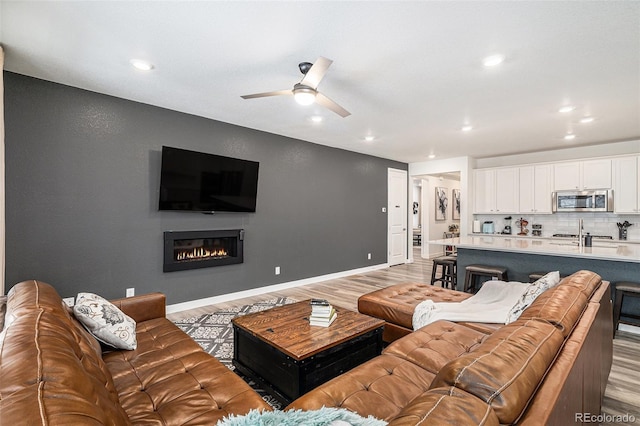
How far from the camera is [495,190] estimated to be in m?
6.70

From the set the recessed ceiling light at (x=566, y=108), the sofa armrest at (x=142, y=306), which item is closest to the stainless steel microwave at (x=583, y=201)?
the recessed ceiling light at (x=566, y=108)

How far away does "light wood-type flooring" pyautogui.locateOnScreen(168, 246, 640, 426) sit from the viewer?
2.15 metres

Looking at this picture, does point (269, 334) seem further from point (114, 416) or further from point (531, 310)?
point (531, 310)

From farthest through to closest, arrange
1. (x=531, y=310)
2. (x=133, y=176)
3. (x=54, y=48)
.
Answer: (x=133, y=176) → (x=54, y=48) → (x=531, y=310)

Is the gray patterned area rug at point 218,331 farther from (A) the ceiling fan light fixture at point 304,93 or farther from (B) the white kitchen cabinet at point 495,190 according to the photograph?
(B) the white kitchen cabinet at point 495,190

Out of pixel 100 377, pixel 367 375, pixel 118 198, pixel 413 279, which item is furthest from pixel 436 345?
pixel 413 279

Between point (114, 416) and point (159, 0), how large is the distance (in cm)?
227

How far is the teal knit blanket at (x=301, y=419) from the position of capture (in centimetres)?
94

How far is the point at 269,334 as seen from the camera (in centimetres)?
214

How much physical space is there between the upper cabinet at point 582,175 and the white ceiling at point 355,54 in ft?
4.84

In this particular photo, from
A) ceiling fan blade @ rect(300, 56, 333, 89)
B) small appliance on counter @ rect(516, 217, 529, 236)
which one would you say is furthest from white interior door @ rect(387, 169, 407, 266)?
ceiling fan blade @ rect(300, 56, 333, 89)

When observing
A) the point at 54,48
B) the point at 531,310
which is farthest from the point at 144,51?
the point at 531,310

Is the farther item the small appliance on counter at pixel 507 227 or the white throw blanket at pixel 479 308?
the small appliance on counter at pixel 507 227

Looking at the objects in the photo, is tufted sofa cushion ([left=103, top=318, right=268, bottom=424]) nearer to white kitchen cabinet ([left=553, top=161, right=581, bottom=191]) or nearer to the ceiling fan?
the ceiling fan
